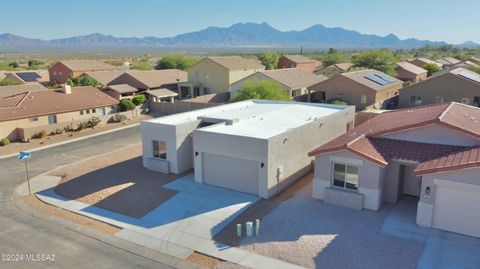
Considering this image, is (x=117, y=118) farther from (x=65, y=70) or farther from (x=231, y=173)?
(x=65, y=70)

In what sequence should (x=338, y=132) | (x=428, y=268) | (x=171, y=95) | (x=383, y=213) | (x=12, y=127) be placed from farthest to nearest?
1. (x=171, y=95)
2. (x=12, y=127)
3. (x=338, y=132)
4. (x=383, y=213)
5. (x=428, y=268)

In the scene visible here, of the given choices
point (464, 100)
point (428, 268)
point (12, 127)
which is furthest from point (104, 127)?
point (464, 100)

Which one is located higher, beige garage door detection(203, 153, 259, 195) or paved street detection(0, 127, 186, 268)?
beige garage door detection(203, 153, 259, 195)

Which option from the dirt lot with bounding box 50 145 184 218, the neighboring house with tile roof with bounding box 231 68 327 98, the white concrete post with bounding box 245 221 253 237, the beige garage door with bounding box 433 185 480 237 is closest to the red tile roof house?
the beige garage door with bounding box 433 185 480 237

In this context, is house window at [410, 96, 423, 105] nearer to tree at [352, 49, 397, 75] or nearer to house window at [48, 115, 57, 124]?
tree at [352, 49, 397, 75]

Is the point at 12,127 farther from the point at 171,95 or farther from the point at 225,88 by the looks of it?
the point at 225,88

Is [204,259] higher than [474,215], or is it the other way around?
[474,215]
